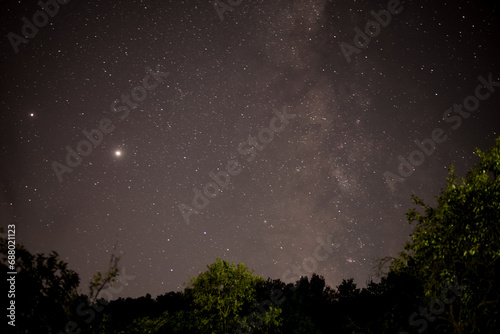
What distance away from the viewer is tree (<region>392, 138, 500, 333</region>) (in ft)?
30.3

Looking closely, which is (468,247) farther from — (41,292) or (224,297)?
(224,297)

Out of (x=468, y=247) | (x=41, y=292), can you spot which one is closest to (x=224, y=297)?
(x=41, y=292)

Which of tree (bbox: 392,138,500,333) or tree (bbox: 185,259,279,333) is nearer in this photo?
tree (bbox: 392,138,500,333)

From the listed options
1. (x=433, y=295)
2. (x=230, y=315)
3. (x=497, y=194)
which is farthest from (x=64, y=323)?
(x=230, y=315)

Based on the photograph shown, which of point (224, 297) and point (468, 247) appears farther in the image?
point (224, 297)

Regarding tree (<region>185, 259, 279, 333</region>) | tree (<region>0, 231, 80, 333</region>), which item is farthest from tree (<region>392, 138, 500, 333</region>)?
tree (<region>185, 259, 279, 333</region>)

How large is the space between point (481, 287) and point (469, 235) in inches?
85.3

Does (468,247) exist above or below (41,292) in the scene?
below

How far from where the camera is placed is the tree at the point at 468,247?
30.3ft

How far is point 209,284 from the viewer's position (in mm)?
25203

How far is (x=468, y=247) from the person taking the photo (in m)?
9.59

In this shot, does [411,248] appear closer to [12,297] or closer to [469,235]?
[469,235]

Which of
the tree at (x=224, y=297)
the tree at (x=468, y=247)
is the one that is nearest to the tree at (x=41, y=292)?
the tree at (x=468, y=247)

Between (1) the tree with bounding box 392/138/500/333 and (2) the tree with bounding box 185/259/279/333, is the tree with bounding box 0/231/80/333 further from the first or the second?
(2) the tree with bounding box 185/259/279/333
